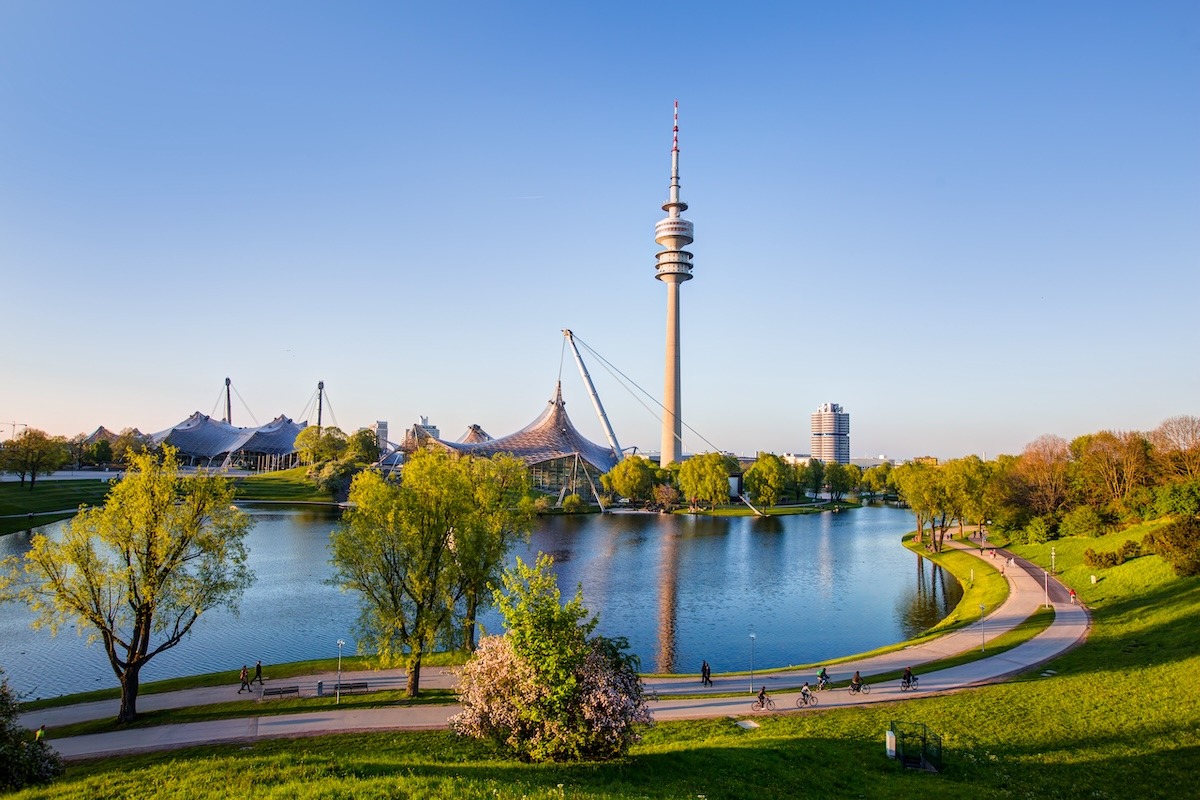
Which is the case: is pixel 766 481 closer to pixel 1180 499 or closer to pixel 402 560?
pixel 1180 499

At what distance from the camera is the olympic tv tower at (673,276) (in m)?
134

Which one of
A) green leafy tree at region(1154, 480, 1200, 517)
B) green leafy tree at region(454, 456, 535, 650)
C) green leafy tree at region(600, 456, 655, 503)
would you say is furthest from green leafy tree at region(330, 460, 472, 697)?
green leafy tree at region(600, 456, 655, 503)

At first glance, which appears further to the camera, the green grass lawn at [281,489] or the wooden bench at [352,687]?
the green grass lawn at [281,489]

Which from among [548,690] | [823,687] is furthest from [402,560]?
[823,687]

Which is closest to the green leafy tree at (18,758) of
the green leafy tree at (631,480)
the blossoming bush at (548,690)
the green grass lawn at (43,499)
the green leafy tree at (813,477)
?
the blossoming bush at (548,690)

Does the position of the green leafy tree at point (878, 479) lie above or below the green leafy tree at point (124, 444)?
below

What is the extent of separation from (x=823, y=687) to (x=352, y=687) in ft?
49.8

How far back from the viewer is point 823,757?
47.3 ft

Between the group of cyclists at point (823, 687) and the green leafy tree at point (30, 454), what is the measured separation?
82.2 m

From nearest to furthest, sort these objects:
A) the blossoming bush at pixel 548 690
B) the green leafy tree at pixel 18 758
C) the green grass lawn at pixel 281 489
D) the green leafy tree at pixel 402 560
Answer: the green leafy tree at pixel 18 758, the blossoming bush at pixel 548 690, the green leafy tree at pixel 402 560, the green grass lawn at pixel 281 489

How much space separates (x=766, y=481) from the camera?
309 ft

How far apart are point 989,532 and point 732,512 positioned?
33086mm

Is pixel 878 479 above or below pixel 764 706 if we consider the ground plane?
above

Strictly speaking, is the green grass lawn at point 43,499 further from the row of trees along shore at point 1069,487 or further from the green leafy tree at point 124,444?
the row of trees along shore at point 1069,487
